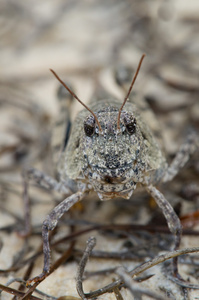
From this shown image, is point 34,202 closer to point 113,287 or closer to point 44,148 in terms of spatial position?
point 44,148

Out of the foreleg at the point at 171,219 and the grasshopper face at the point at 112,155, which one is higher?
the grasshopper face at the point at 112,155

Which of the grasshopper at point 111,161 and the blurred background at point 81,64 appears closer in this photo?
the grasshopper at point 111,161

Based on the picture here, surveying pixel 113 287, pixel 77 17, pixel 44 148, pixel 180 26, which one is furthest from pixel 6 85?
pixel 113 287

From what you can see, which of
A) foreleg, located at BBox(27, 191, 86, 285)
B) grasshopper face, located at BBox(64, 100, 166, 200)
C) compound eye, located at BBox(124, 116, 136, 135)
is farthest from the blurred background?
compound eye, located at BBox(124, 116, 136, 135)

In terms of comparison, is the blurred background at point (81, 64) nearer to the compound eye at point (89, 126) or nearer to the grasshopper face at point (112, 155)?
the grasshopper face at point (112, 155)

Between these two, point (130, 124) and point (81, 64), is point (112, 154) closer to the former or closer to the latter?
point (130, 124)

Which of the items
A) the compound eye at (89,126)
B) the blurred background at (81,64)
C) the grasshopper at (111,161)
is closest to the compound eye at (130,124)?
the grasshopper at (111,161)

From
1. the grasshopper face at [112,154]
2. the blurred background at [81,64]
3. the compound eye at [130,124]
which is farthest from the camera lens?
the blurred background at [81,64]

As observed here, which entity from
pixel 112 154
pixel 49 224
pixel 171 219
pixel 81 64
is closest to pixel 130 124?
pixel 112 154
